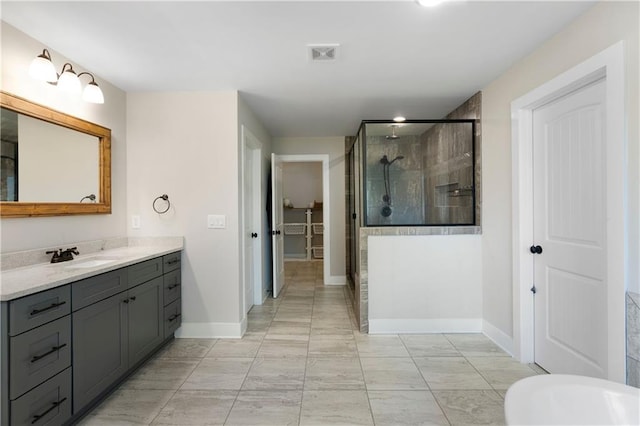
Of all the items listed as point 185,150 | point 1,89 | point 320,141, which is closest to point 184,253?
point 185,150

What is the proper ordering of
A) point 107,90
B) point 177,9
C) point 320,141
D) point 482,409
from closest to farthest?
point 177,9
point 482,409
point 107,90
point 320,141

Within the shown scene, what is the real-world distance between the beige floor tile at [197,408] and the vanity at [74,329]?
1.41 feet

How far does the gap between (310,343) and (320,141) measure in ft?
10.5

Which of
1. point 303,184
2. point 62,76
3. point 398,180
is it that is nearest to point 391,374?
point 398,180

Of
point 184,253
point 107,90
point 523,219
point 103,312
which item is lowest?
point 103,312

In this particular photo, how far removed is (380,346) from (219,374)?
1395mm

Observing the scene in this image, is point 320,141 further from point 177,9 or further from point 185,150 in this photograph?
point 177,9

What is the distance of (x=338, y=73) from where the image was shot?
2.55m

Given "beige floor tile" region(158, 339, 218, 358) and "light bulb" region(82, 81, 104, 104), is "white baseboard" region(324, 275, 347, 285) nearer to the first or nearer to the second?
"beige floor tile" region(158, 339, 218, 358)

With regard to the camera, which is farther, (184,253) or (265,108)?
(265,108)

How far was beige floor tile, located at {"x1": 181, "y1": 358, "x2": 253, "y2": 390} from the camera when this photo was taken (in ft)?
7.11

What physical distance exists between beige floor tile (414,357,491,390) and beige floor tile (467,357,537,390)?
0.19 ft

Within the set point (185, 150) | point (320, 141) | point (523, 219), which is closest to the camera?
point (523, 219)

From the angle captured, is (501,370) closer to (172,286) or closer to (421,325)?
(421,325)
